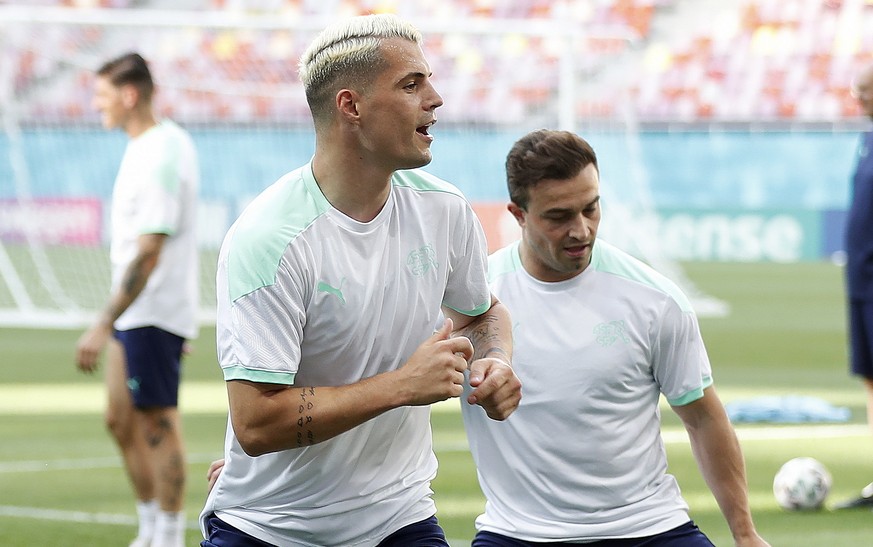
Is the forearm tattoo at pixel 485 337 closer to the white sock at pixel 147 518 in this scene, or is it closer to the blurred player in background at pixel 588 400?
the blurred player in background at pixel 588 400

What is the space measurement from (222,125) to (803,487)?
16.8 meters

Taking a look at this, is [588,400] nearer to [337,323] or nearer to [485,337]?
[485,337]

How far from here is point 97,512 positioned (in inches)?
285

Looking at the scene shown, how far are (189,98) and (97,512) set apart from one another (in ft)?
61.5

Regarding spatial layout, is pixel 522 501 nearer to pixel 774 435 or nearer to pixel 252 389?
pixel 252 389

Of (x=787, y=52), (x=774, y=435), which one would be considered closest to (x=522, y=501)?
(x=774, y=435)

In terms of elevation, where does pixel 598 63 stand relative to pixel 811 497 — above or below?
above

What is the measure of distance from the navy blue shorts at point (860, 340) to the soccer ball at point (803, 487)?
21.4 inches

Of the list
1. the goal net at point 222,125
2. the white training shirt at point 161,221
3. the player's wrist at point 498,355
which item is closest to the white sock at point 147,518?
the white training shirt at point 161,221

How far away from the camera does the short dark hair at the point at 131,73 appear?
659 cm

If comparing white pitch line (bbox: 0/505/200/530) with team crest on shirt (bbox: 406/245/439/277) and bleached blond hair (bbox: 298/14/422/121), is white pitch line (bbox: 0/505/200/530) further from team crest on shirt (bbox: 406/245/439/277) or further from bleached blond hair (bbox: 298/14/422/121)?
bleached blond hair (bbox: 298/14/422/121)

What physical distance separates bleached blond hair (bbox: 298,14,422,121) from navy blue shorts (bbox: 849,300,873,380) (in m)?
4.39

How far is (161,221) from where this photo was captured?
6332 mm

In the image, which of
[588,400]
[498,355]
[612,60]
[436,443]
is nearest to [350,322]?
[498,355]
